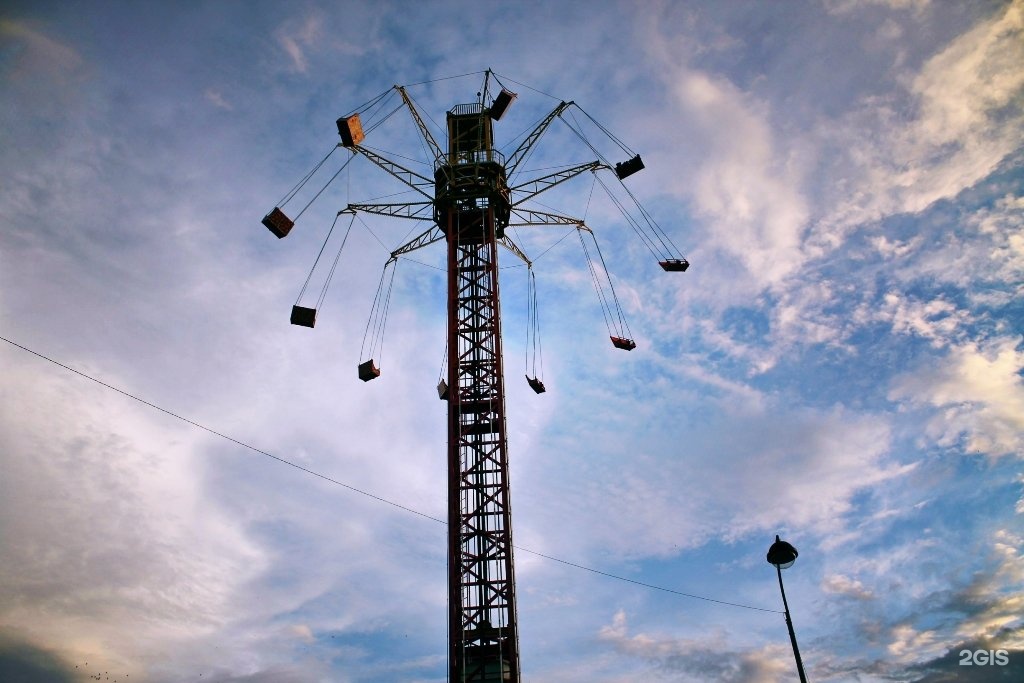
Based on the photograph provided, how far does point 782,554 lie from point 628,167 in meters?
29.8

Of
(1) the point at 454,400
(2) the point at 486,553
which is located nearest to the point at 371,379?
(1) the point at 454,400

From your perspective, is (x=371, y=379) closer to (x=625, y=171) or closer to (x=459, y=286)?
(x=459, y=286)

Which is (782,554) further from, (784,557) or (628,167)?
(628,167)

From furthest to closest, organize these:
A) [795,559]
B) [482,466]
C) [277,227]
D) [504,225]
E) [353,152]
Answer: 1. [504,225]
2. [353,152]
3. [482,466]
4. [277,227]
5. [795,559]

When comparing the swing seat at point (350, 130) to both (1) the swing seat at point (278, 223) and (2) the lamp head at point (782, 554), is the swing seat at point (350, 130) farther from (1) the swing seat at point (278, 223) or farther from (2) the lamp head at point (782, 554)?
(2) the lamp head at point (782, 554)

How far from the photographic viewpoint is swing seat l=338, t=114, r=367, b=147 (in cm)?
4222

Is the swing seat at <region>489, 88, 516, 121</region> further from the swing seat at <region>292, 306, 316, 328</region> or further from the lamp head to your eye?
the lamp head

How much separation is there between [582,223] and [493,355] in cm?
1313

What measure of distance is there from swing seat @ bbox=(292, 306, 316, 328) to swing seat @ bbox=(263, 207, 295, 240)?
4414 mm

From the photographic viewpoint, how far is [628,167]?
4488 centimetres

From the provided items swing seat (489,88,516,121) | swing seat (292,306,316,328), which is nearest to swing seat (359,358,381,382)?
swing seat (292,306,316,328)

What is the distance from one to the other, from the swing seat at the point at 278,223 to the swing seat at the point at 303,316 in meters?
4.41

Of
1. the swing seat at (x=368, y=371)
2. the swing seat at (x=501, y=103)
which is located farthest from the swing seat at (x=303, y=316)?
the swing seat at (x=501, y=103)

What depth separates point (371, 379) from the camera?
44906mm
